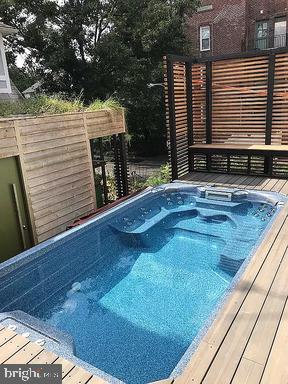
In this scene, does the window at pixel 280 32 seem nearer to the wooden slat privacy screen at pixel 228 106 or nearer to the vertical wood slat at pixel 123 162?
the wooden slat privacy screen at pixel 228 106

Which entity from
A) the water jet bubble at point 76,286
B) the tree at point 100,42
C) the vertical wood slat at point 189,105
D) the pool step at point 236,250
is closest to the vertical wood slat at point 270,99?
the vertical wood slat at point 189,105

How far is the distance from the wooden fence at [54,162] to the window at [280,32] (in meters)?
11.2

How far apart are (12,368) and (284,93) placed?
6124mm

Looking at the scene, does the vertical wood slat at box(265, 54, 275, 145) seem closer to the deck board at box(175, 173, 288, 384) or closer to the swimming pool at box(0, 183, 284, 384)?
the swimming pool at box(0, 183, 284, 384)

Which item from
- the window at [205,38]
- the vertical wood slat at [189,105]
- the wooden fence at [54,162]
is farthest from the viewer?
the window at [205,38]

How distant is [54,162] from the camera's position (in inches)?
Result: 196

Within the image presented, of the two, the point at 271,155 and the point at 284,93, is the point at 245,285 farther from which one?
the point at 284,93

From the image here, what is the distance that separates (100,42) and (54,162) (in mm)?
8368

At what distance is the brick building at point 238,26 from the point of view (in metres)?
13.6

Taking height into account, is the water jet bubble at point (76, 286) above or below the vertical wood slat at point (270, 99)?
below

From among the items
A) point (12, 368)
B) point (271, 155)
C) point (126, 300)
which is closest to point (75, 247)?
point (126, 300)

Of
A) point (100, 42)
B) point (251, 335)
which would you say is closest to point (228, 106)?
point (251, 335)

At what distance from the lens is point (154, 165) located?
1430cm

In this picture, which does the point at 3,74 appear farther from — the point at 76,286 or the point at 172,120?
the point at 76,286
